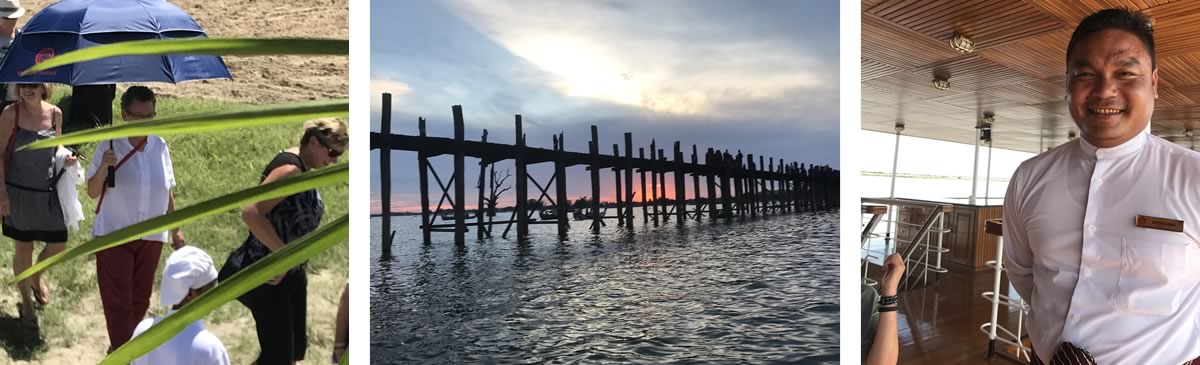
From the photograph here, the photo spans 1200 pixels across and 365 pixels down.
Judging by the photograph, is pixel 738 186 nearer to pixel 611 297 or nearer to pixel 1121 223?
pixel 611 297

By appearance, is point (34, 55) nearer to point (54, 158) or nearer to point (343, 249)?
point (54, 158)

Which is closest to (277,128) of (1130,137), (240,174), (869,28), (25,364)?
(240,174)

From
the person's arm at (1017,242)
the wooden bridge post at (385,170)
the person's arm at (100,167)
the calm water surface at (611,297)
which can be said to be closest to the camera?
the person's arm at (1017,242)

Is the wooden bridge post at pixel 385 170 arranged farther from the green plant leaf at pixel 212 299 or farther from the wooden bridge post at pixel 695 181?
the green plant leaf at pixel 212 299

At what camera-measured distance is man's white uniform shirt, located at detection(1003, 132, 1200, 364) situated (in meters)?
0.66

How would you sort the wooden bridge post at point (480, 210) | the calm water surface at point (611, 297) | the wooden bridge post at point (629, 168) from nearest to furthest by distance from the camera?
the wooden bridge post at point (629, 168) < the calm water surface at point (611, 297) < the wooden bridge post at point (480, 210)

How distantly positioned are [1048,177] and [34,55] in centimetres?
251

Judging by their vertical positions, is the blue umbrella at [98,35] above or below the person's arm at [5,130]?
above

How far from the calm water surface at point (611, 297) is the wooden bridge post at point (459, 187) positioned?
0.13 metres

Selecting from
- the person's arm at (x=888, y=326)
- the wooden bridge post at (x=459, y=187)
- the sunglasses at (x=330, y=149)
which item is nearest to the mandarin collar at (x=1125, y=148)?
the person's arm at (x=888, y=326)

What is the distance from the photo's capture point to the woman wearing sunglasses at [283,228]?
1.36 metres

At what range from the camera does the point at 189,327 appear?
119cm

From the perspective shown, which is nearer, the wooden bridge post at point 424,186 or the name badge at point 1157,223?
the name badge at point 1157,223

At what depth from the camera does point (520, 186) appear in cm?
496
